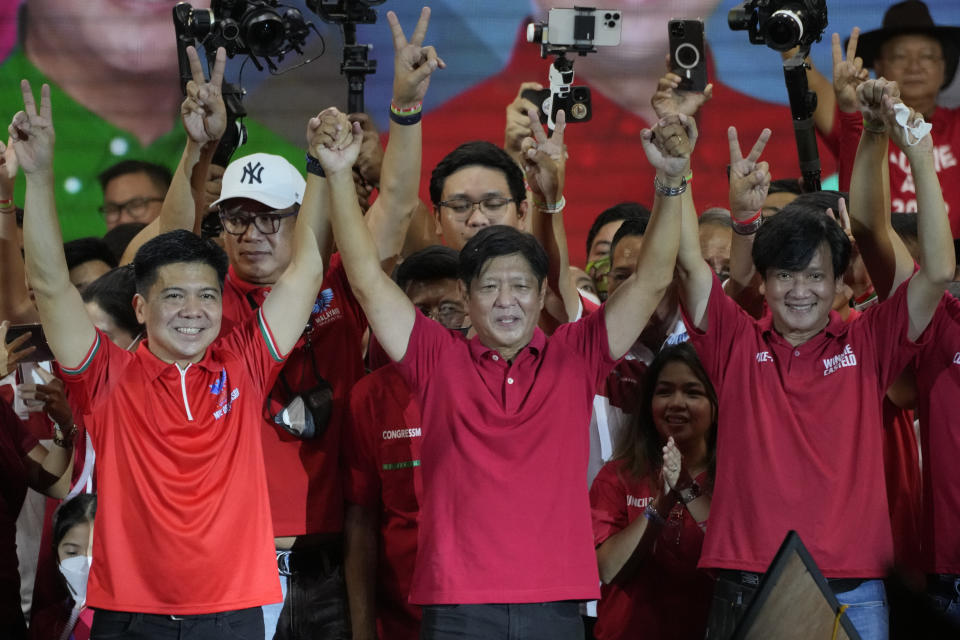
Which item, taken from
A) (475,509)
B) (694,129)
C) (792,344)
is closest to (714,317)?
(792,344)

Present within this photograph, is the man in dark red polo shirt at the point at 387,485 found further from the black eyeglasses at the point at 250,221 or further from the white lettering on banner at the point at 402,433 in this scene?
the black eyeglasses at the point at 250,221

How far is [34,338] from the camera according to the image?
399 centimetres

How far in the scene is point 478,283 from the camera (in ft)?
10.8

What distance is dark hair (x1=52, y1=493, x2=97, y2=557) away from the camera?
408cm

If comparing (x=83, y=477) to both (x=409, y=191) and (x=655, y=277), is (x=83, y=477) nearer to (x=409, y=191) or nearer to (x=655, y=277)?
(x=409, y=191)

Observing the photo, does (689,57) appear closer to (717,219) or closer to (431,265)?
(717,219)

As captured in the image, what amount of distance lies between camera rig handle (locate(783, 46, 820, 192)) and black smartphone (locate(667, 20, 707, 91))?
52cm

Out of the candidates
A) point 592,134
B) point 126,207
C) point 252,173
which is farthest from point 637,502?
point 126,207

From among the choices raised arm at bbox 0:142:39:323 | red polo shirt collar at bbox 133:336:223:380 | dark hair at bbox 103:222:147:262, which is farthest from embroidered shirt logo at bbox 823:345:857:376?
dark hair at bbox 103:222:147:262

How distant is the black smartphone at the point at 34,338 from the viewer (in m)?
3.93

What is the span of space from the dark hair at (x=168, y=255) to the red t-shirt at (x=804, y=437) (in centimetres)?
131

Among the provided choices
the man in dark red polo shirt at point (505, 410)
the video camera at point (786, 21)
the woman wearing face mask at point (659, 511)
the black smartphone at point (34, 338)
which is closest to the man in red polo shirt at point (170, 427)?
the man in dark red polo shirt at point (505, 410)

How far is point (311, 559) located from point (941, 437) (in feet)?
5.91

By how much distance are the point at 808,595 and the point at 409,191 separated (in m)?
1.74
